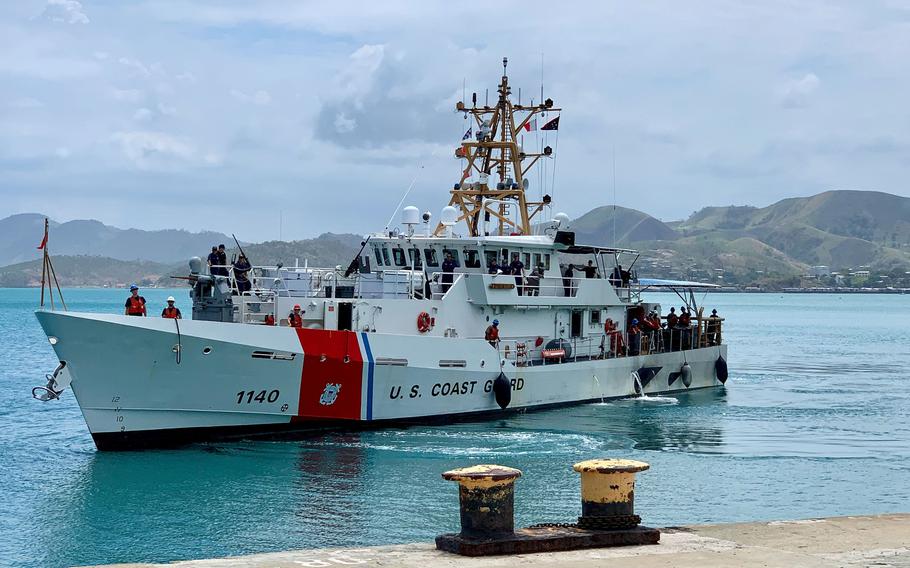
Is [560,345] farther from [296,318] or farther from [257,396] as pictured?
[257,396]

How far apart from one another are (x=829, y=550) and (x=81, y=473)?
50.2 feet

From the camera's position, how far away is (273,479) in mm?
21078

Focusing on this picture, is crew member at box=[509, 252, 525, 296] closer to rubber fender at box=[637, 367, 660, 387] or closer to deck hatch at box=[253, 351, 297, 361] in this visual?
rubber fender at box=[637, 367, 660, 387]

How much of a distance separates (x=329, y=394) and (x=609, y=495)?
42.7 ft

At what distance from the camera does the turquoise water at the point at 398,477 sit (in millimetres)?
17500

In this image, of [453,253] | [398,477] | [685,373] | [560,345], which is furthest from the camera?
[685,373]

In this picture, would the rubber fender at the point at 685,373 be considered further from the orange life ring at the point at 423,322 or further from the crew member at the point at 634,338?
the orange life ring at the point at 423,322

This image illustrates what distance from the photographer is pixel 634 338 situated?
3428 cm

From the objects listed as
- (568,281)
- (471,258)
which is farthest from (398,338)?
(568,281)

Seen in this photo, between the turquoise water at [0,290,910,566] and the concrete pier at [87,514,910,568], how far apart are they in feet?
16.9

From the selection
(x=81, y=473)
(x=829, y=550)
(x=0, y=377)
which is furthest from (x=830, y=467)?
(x=0, y=377)

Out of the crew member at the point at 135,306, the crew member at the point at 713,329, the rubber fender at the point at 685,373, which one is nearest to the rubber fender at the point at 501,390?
the crew member at the point at 135,306

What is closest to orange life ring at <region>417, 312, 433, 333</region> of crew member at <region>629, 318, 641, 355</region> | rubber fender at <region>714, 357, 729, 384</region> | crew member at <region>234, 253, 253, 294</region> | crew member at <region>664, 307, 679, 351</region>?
crew member at <region>234, 253, 253, 294</region>

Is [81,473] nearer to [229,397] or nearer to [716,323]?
[229,397]
